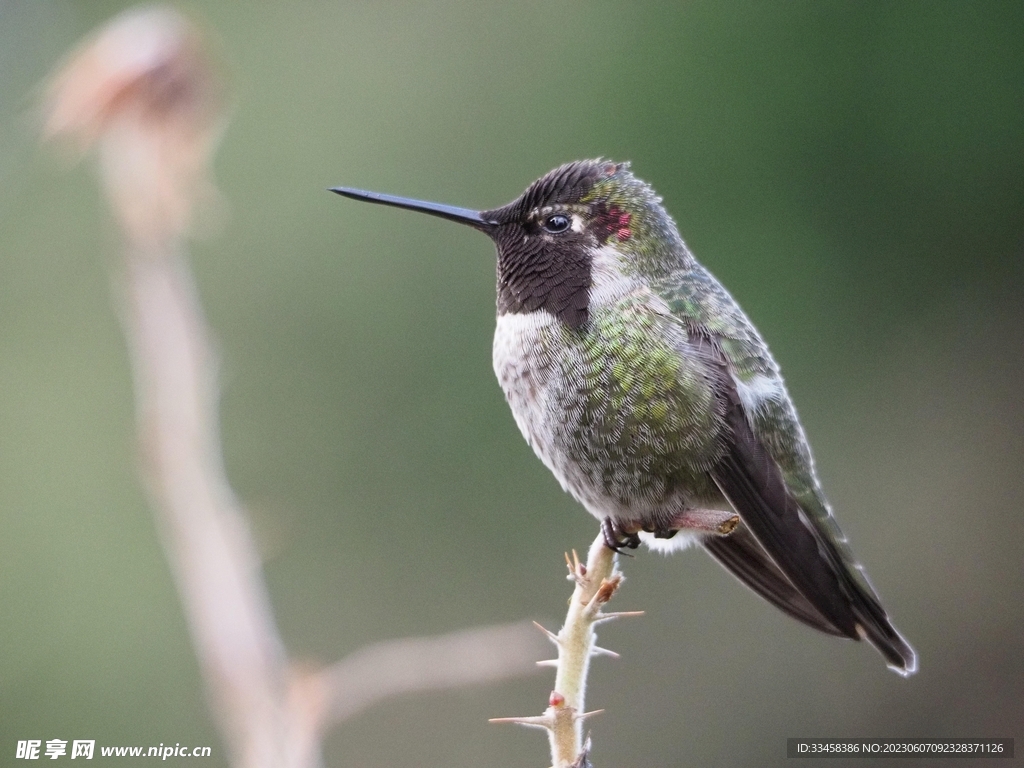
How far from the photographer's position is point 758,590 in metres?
2.78

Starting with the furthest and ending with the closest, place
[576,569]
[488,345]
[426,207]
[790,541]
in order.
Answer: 1. [488,345]
2. [426,207]
3. [790,541]
4. [576,569]

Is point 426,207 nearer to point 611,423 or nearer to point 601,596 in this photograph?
point 611,423

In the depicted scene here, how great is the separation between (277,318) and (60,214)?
5.15 feet

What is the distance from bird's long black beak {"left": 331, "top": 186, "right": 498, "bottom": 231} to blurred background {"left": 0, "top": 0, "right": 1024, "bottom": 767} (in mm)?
3479

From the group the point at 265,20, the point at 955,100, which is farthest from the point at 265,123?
the point at 955,100

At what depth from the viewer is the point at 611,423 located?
257 centimetres

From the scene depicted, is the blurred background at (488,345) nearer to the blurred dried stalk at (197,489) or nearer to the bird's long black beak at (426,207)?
the blurred dried stalk at (197,489)

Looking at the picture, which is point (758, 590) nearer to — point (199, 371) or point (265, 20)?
point (199, 371)

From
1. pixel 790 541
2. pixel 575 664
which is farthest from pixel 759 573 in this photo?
pixel 575 664

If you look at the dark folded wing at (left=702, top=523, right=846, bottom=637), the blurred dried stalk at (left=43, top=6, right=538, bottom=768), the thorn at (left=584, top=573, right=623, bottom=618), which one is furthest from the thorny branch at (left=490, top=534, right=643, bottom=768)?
the dark folded wing at (left=702, top=523, right=846, bottom=637)

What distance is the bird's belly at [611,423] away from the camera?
8.46 feet

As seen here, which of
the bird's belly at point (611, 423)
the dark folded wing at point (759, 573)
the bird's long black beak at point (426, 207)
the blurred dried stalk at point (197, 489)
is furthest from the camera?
the dark folded wing at point (759, 573)

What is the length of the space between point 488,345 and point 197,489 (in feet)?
15.1

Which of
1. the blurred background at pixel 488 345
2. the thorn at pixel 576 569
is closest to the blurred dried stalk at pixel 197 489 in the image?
the thorn at pixel 576 569
